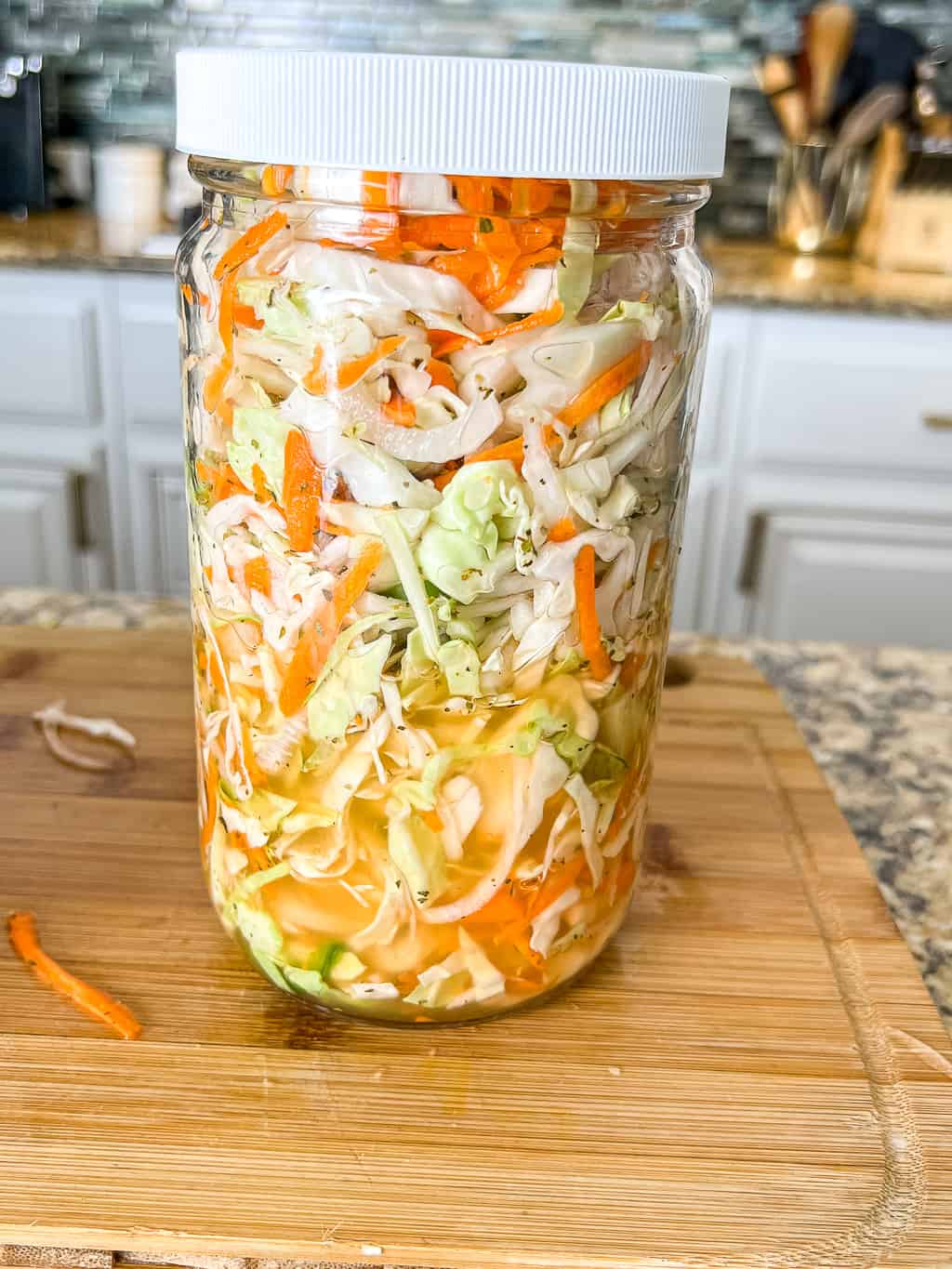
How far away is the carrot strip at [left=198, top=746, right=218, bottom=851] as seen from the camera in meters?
0.60

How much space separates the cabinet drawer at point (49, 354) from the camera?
186 centimetres

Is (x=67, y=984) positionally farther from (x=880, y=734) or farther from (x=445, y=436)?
(x=880, y=734)

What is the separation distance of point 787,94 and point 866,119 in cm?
16

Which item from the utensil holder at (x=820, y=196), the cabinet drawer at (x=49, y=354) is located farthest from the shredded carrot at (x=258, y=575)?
the utensil holder at (x=820, y=196)

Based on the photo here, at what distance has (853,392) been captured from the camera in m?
1.82

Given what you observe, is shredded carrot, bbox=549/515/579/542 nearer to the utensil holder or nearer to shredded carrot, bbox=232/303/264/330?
shredded carrot, bbox=232/303/264/330

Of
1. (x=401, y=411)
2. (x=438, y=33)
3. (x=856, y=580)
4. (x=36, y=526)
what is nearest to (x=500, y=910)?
(x=401, y=411)

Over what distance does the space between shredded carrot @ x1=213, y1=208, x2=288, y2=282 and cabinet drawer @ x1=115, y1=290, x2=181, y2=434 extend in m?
1.38

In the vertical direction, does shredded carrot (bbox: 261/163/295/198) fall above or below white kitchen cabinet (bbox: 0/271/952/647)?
above

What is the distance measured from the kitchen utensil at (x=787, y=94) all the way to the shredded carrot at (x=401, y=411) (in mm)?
2057

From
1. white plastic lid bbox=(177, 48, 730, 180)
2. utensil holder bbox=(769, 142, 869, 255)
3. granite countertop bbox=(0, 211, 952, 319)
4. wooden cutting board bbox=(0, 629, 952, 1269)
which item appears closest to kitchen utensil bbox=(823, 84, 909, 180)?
utensil holder bbox=(769, 142, 869, 255)

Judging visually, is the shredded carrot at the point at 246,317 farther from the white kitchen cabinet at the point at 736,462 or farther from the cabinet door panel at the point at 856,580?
the cabinet door panel at the point at 856,580

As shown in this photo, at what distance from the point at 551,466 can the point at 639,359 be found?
65 millimetres

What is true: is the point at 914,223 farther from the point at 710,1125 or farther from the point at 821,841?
the point at 710,1125
